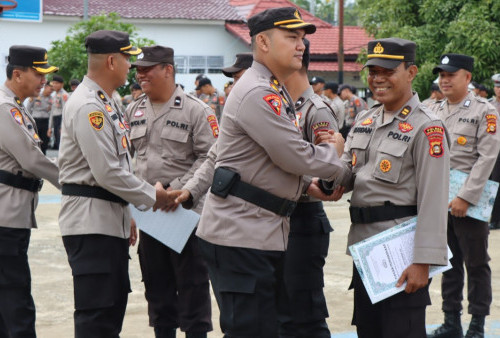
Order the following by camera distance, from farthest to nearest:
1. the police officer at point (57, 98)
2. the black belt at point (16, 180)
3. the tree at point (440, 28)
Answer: the police officer at point (57, 98) → the tree at point (440, 28) → the black belt at point (16, 180)

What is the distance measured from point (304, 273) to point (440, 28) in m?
14.8

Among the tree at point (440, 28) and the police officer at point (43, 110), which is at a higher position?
the tree at point (440, 28)

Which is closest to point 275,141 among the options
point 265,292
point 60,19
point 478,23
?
point 265,292

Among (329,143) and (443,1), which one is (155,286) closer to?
(329,143)

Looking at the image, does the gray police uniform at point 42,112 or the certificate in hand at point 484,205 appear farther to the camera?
the gray police uniform at point 42,112

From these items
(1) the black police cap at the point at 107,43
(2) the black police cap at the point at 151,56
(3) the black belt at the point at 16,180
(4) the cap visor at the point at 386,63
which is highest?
(4) the cap visor at the point at 386,63

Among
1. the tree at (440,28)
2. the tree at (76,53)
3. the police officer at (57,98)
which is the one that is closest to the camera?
the tree at (440,28)

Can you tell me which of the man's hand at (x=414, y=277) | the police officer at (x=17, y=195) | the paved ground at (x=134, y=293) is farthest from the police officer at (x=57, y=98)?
the man's hand at (x=414, y=277)

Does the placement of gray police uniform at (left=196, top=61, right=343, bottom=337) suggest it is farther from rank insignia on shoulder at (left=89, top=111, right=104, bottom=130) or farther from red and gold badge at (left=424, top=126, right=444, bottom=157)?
rank insignia on shoulder at (left=89, top=111, right=104, bottom=130)

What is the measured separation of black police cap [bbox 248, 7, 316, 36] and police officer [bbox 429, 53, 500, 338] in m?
2.21

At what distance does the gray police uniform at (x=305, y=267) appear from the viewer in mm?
5004

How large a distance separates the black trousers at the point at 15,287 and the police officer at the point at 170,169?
2.65 feet

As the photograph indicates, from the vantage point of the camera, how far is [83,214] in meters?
4.55

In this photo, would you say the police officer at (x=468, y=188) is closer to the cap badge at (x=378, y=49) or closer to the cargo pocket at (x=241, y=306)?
the cap badge at (x=378, y=49)
